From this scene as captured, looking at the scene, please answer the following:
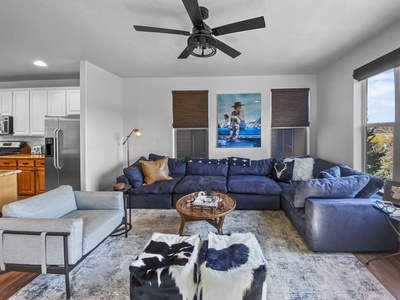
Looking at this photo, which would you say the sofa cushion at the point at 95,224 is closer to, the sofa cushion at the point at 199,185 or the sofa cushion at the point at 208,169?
the sofa cushion at the point at 199,185

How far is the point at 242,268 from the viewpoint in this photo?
1.40 meters

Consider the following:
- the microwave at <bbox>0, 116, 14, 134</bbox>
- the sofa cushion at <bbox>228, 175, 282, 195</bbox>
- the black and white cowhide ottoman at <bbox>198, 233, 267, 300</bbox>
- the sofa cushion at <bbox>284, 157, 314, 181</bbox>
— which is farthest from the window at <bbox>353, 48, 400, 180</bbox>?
the microwave at <bbox>0, 116, 14, 134</bbox>

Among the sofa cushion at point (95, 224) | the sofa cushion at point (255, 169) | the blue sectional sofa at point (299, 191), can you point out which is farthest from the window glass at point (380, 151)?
the sofa cushion at point (95, 224)

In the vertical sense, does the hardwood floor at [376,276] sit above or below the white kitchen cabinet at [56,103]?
below

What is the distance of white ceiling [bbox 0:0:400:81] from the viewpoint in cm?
212

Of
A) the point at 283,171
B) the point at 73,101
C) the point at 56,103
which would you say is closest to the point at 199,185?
the point at 283,171

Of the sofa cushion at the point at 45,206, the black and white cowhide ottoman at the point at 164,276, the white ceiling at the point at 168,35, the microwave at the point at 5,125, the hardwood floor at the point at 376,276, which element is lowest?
the hardwood floor at the point at 376,276

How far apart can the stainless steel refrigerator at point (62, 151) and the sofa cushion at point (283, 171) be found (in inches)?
150

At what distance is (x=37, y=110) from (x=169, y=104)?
291 cm

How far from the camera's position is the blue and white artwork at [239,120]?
185 inches

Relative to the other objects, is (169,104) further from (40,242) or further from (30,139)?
(40,242)

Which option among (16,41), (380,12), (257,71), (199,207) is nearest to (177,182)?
(199,207)

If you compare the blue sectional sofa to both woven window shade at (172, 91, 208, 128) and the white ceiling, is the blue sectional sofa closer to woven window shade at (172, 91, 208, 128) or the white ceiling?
woven window shade at (172, 91, 208, 128)

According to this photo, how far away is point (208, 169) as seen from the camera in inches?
172
